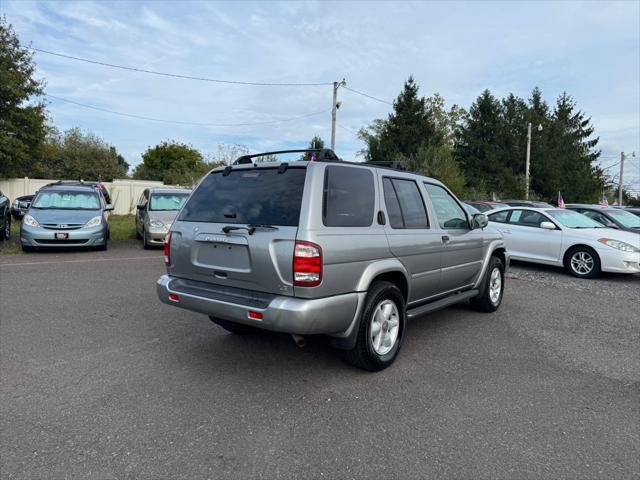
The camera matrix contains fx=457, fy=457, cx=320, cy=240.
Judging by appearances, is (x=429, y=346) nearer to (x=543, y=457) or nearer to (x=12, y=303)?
(x=543, y=457)

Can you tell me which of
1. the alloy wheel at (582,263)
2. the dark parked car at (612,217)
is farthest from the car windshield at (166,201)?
the dark parked car at (612,217)

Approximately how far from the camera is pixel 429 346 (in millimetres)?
4867

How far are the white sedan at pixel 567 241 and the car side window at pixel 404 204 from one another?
236 inches

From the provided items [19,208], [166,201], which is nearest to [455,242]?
[166,201]

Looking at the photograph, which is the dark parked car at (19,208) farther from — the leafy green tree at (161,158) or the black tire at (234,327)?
the leafy green tree at (161,158)

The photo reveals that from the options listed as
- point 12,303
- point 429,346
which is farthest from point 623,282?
point 12,303

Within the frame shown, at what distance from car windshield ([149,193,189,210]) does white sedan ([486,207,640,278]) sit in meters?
8.72

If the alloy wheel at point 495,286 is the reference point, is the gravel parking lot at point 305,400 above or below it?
below

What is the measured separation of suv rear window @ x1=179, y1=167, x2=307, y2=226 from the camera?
12.0 feet

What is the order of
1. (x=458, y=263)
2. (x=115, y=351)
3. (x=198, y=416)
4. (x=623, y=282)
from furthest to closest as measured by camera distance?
(x=623, y=282) → (x=458, y=263) → (x=115, y=351) → (x=198, y=416)

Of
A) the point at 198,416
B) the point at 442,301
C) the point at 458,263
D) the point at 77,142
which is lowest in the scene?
the point at 198,416

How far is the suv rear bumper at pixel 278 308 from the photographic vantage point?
3.36 m

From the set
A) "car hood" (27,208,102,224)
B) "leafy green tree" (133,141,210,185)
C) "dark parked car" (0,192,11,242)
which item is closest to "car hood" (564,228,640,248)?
"car hood" (27,208,102,224)

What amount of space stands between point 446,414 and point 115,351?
318 centimetres
